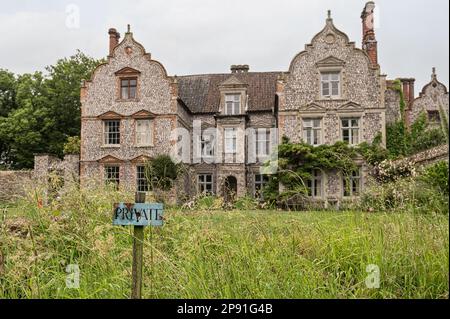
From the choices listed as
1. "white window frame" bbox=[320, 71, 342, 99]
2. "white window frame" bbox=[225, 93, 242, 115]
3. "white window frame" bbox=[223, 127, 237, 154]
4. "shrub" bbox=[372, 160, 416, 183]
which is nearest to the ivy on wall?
"shrub" bbox=[372, 160, 416, 183]

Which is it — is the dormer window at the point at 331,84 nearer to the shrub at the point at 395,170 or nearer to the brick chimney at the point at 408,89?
the shrub at the point at 395,170

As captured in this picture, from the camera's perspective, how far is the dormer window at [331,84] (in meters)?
19.2

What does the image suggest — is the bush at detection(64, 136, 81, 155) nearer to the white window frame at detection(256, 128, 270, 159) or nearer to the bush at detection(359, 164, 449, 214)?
the white window frame at detection(256, 128, 270, 159)

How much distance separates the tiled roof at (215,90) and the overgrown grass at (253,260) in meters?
18.7

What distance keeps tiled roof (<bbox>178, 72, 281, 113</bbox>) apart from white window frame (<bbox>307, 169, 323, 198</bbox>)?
219 inches

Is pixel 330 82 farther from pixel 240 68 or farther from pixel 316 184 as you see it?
pixel 240 68

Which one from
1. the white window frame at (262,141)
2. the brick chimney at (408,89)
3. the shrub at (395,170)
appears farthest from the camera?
the brick chimney at (408,89)

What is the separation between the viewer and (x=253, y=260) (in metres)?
3.08

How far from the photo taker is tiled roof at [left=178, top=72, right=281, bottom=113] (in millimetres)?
22734

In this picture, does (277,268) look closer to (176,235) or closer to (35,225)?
(176,235)

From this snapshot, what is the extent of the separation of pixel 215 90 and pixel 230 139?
4245mm

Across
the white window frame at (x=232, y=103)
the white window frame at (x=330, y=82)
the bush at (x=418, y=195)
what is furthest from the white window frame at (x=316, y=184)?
the bush at (x=418, y=195)

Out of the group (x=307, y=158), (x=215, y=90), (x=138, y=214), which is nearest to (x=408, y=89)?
(x=307, y=158)

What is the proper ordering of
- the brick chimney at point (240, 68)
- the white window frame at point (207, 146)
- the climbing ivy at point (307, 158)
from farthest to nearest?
the brick chimney at point (240, 68)
the white window frame at point (207, 146)
the climbing ivy at point (307, 158)
